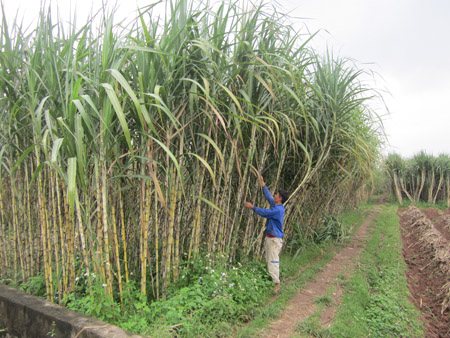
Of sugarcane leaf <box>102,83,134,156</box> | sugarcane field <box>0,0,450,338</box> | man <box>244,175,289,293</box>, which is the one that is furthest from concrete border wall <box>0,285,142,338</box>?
man <box>244,175,289,293</box>

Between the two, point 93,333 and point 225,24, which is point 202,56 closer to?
point 225,24

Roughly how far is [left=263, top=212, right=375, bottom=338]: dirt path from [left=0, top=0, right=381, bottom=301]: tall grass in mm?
818

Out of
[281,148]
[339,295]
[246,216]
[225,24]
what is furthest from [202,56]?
[339,295]

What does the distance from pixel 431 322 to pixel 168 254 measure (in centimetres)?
273

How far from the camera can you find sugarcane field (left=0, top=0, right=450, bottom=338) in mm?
2293

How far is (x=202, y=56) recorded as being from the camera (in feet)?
9.45

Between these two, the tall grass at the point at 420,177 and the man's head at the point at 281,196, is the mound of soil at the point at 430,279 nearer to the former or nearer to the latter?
the man's head at the point at 281,196

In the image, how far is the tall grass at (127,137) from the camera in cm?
226

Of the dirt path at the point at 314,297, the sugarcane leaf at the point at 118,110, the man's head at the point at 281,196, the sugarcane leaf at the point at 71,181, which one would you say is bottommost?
the dirt path at the point at 314,297

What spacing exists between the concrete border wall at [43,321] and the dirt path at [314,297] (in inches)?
54.7

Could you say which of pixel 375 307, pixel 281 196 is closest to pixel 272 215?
pixel 281 196

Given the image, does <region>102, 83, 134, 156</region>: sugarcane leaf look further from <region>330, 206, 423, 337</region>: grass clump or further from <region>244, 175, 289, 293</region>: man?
<region>330, 206, 423, 337</region>: grass clump

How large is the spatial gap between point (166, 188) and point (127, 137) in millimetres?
999

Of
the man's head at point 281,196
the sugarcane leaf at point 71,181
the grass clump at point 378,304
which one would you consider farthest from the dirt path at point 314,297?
the sugarcane leaf at point 71,181
